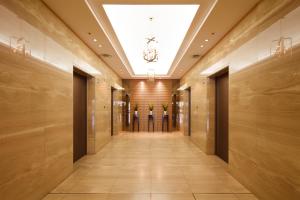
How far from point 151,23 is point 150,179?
413cm

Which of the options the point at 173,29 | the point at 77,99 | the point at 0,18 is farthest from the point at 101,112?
A: the point at 0,18

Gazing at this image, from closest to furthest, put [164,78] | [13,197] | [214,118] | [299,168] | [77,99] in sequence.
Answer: [299,168]
[13,197]
[77,99]
[214,118]
[164,78]

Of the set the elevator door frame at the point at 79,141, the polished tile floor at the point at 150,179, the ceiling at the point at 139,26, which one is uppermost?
the ceiling at the point at 139,26

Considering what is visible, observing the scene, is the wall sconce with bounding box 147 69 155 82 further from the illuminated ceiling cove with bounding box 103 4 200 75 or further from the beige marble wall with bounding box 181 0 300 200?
the beige marble wall with bounding box 181 0 300 200

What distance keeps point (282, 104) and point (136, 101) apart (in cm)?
Answer: 1113

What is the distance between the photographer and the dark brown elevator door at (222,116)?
577 cm

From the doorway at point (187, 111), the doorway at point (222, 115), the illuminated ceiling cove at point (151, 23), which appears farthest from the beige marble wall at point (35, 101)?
the doorway at point (187, 111)

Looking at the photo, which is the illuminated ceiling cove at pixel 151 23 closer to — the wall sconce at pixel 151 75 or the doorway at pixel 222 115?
the doorway at pixel 222 115

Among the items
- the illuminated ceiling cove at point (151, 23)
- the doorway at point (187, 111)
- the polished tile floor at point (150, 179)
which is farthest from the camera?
the doorway at point (187, 111)

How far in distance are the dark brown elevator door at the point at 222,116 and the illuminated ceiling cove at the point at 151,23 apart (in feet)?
6.07

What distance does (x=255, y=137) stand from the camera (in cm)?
352

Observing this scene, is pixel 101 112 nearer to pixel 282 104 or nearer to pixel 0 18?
pixel 0 18

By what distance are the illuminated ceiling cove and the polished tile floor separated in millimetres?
3539

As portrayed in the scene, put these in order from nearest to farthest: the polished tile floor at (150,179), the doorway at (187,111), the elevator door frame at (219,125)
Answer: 1. the polished tile floor at (150,179)
2. the elevator door frame at (219,125)
3. the doorway at (187,111)
